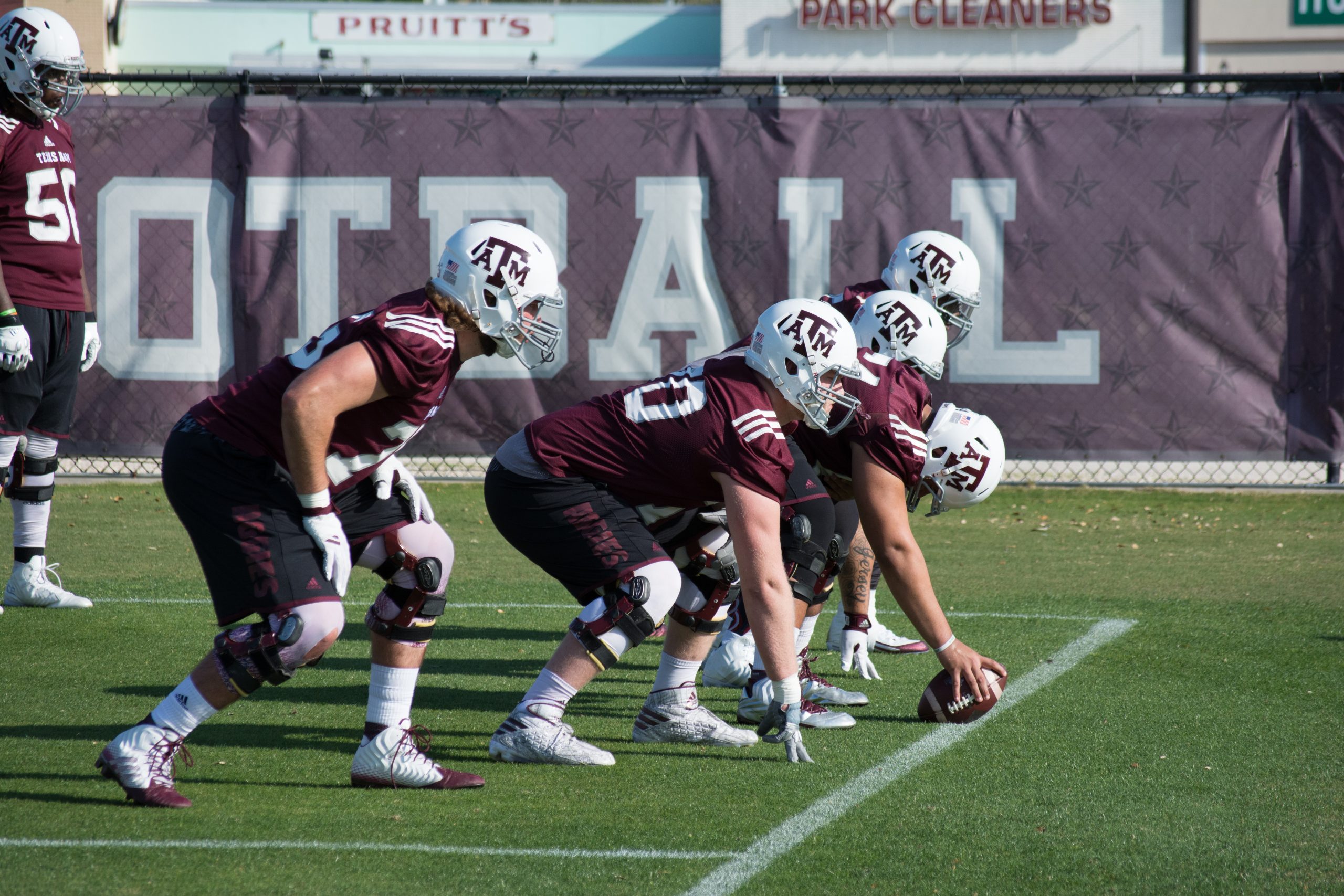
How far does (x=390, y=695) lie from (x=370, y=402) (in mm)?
925

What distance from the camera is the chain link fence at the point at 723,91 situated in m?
10.3

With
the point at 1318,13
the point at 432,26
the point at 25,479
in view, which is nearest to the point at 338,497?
the point at 25,479

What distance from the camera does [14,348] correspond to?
6.30 m

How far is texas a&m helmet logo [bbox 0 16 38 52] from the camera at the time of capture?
20.6 feet

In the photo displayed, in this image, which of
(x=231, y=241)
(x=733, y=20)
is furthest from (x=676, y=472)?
(x=733, y=20)

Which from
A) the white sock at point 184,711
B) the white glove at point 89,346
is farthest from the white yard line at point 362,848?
the white glove at point 89,346

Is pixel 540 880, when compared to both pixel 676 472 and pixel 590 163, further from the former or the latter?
pixel 590 163

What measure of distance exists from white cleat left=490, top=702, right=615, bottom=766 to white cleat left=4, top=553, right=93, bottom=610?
316 centimetres

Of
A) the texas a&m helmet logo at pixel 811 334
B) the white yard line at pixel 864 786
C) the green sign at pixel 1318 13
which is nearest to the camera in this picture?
the white yard line at pixel 864 786

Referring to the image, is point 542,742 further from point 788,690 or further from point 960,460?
point 960,460

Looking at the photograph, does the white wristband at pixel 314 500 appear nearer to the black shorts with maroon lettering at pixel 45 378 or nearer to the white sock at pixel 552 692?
the white sock at pixel 552 692

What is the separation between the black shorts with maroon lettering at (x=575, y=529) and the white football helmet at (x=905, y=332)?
4.66 ft

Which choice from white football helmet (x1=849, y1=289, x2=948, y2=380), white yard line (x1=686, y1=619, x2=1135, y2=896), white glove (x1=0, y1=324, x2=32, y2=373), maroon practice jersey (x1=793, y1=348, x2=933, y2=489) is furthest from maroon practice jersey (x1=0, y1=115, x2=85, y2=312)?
white yard line (x1=686, y1=619, x2=1135, y2=896)

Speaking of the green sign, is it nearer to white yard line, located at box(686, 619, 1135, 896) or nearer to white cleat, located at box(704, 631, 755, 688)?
white yard line, located at box(686, 619, 1135, 896)
